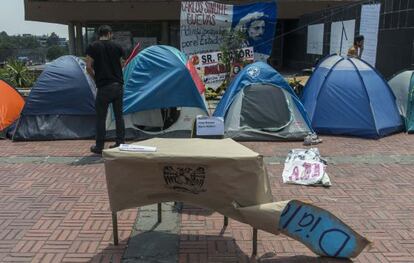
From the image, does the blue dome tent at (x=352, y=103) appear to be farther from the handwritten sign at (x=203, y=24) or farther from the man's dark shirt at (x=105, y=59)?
the handwritten sign at (x=203, y=24)

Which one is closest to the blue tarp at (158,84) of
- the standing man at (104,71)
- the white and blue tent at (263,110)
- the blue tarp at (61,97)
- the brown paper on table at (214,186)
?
the white and blue tent at (263,110)

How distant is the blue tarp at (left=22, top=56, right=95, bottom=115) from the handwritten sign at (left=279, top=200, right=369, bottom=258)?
553cm

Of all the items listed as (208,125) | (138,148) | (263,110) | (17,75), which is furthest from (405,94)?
(17,75)

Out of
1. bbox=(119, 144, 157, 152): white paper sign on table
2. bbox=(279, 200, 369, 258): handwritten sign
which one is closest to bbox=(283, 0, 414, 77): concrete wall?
bbox=(279, 200, 369, 258): handwritten sign

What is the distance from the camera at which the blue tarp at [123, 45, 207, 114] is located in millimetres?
7852

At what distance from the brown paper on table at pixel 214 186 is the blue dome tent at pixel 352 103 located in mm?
5068

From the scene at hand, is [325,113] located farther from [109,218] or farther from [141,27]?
[141,27]

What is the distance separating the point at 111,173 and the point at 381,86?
6.55 m

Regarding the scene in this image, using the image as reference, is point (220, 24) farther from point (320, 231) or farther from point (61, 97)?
point (320, 231)

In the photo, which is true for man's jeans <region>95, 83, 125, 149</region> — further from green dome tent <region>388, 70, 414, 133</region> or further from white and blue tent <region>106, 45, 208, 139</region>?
green dome tent <region>388, 70, 414, 133</region>

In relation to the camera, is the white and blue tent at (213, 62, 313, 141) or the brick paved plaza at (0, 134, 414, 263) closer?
the brick paved plaza at (0, 134, 414, 263)

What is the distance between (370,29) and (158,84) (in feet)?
22.4

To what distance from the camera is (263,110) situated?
823cm

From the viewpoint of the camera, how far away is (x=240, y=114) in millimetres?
8227
